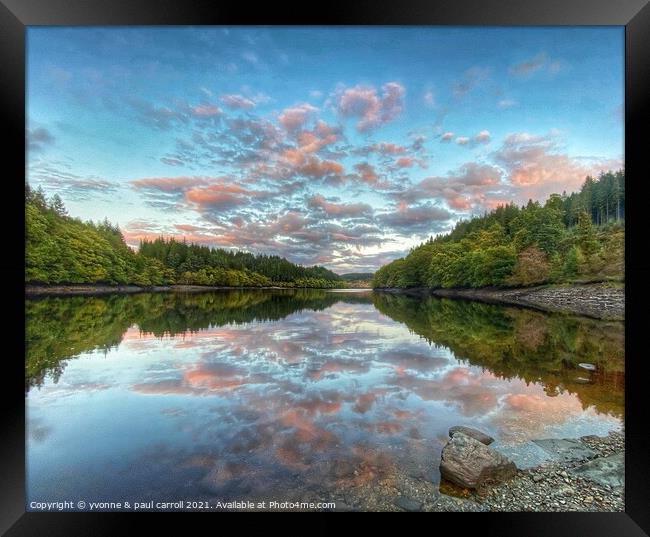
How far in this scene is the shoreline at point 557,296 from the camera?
15.2 feet

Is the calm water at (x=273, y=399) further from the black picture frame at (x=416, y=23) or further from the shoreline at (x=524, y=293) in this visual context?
the black picture frame at (x=416, y=23)

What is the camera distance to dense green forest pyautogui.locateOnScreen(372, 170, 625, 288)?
5.15m

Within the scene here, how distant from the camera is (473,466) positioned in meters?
2.56

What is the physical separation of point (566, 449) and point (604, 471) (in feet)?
1.54

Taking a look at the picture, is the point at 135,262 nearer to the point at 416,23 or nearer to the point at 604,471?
the point at 416,23

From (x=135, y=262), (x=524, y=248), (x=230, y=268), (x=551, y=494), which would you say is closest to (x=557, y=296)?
(x=524, y=248)

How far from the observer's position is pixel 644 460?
2.29 m

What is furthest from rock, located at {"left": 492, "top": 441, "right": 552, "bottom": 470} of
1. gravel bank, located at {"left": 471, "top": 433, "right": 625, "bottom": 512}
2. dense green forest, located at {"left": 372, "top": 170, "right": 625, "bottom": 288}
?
dense green forest, located at {"left": 372, "top": 170, "right": 625, "bottom": 288}

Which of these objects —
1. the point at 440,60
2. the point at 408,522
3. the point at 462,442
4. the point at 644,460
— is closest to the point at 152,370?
the point at 408,522

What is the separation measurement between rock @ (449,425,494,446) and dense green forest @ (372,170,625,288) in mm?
3969

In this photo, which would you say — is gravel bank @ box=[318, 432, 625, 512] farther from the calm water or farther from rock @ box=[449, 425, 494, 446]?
rock @ box=[449, 425, 494, 446]

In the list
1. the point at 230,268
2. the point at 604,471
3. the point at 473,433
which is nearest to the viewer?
the point at 604,471

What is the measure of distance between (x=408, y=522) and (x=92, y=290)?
373 inches

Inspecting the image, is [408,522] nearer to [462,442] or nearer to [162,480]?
[462,442]
